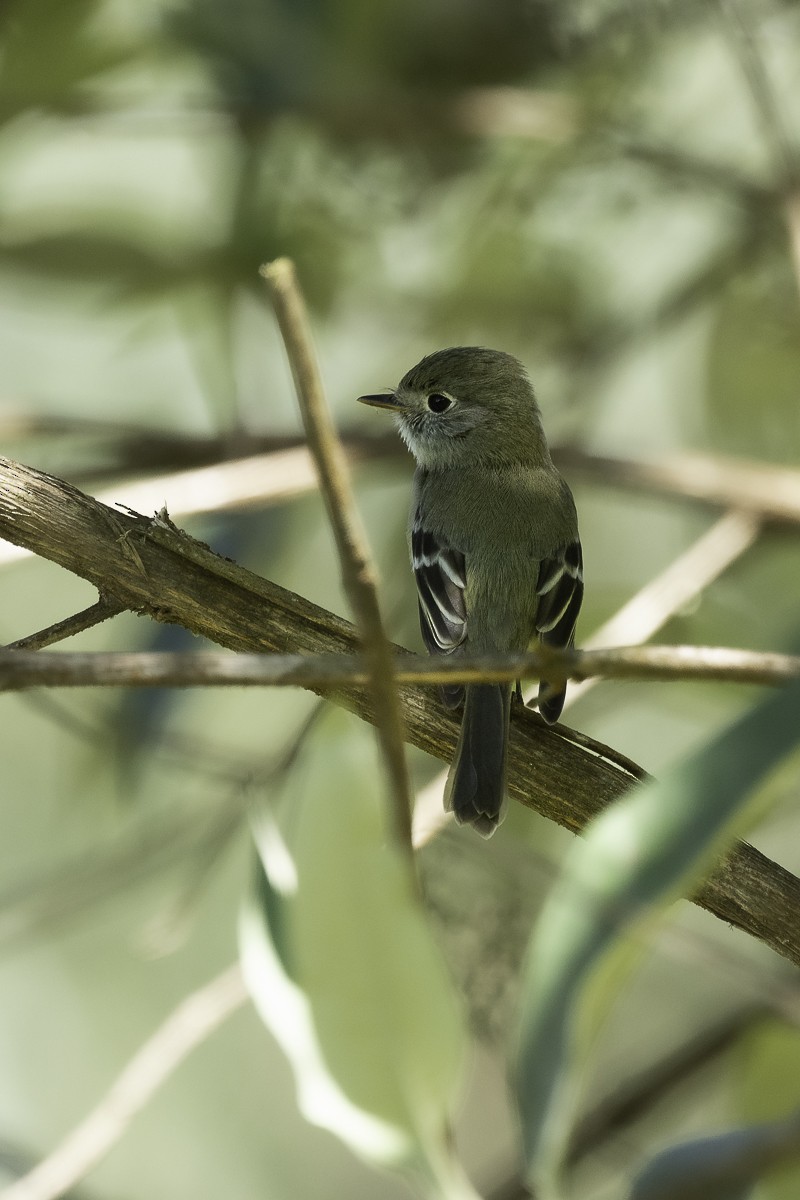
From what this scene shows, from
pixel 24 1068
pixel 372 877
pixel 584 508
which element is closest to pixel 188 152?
pixel 584 508

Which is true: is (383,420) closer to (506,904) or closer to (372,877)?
(506,904)

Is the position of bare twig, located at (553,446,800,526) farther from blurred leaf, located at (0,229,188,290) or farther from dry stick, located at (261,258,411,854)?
dry stick, located at (261,258,411,854)

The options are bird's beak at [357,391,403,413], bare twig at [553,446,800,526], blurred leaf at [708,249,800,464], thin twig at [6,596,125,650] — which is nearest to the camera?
thin twig at [6,596,125,650]

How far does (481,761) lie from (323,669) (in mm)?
1050

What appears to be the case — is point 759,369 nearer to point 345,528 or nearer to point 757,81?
point 757,81

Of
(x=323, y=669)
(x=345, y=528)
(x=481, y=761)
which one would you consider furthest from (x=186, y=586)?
(x=345, y=528)

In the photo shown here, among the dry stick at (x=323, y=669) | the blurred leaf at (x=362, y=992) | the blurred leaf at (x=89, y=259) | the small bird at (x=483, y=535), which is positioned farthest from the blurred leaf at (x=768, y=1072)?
the blurred leaf at (x=89, y=259)

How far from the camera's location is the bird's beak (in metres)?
3.83

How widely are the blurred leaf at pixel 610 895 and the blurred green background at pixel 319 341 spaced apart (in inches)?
83.9

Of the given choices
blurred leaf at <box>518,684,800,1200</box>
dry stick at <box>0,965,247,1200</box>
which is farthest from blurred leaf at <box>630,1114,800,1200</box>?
dry stick at <box>0,965,247,1200</box>

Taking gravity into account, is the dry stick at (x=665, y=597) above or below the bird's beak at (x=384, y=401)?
below

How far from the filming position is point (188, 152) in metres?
4.46

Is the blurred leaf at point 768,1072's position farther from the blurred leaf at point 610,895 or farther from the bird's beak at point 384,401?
the bird's beak at point 384,401

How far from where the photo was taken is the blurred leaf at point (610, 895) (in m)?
1.13
